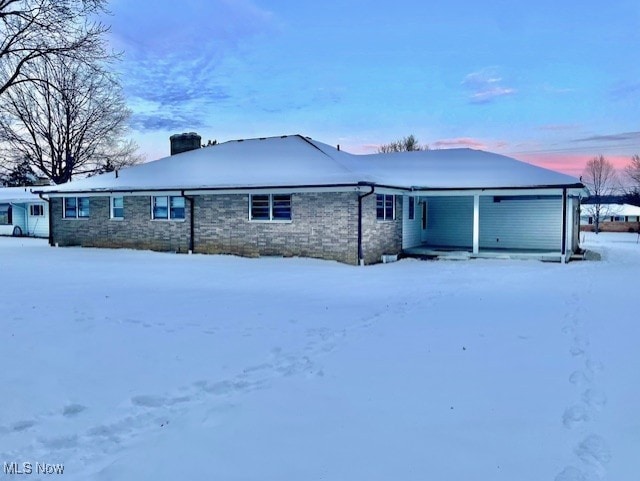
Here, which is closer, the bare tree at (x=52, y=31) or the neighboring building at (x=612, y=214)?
the bare tree at (x=52, y=31)

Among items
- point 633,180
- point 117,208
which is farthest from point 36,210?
point 633,180

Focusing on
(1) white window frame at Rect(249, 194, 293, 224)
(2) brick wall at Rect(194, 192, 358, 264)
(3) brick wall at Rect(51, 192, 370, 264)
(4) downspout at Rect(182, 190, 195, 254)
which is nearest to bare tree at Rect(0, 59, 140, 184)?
(3) brick wall at Rect(51, 192, 370, 264)

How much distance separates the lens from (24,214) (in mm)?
34250

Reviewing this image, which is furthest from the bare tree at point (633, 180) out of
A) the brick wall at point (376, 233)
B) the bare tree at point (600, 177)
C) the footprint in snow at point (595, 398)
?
the footprint in snow at point (595, 398)

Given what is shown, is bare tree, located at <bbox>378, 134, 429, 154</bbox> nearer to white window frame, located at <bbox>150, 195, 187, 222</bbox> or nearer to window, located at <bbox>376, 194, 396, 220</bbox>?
window, located at <bbox>376, 194, 396, 220</bbox>

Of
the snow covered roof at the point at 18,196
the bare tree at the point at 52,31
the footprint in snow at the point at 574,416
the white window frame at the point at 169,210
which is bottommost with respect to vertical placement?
the footprint in snow at the point at 574,416

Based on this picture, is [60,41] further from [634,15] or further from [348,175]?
[634,15]

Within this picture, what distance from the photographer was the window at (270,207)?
17641mm

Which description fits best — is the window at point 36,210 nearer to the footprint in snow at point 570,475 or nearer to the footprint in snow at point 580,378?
the footprint in snow at point 580,378

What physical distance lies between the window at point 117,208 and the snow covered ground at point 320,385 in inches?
434

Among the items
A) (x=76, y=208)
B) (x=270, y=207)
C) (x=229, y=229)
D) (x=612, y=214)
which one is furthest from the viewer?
(x=612, y=214)

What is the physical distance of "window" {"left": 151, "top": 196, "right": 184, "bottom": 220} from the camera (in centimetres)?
1985

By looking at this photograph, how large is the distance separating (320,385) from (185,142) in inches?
877

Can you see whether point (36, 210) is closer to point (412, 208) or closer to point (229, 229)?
point (229, 229)
